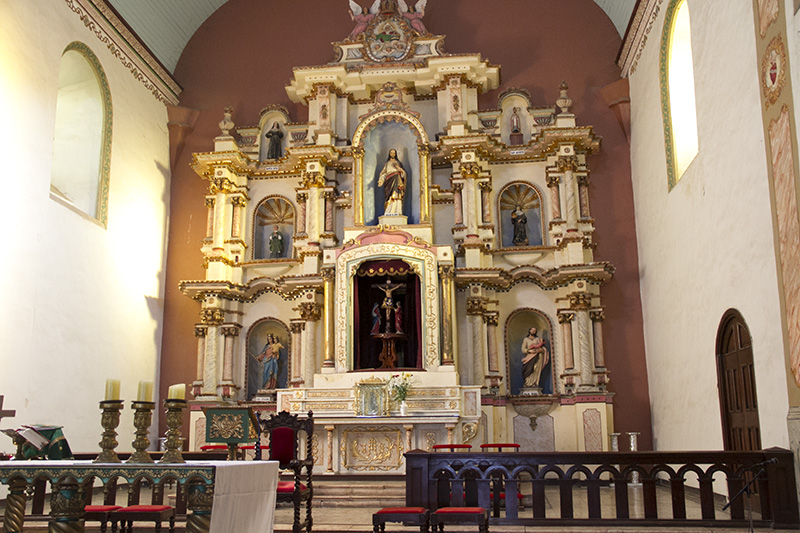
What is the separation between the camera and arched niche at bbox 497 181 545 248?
1512 centimetres

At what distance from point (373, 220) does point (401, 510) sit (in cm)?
908

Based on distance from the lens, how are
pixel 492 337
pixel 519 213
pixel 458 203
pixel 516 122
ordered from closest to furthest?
1. pixel 492 337
2. pixel 458 203
3. pixel 519 213
4. pixel 516 122

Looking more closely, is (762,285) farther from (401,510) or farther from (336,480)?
(336,480)

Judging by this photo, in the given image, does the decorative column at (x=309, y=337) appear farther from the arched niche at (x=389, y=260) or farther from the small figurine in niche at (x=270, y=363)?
the arched niche at (x=389, y=260)

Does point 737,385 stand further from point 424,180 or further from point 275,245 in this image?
point 275,245

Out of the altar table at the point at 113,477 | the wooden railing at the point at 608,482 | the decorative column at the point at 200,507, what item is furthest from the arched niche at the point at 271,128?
the decorative column at the point at 200,507

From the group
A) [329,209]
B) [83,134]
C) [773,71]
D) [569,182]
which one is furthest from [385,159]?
[773,71]

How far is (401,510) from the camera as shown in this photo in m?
6.49

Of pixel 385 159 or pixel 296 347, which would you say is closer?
pixel 296 347

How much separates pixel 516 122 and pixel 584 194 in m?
2.07

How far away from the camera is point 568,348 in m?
14.0

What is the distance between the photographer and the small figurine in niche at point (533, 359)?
14.2 metres

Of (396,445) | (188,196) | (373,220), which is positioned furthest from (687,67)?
(188,196)

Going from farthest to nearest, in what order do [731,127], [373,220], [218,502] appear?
[373,220] < [731,127] < [218,502]
